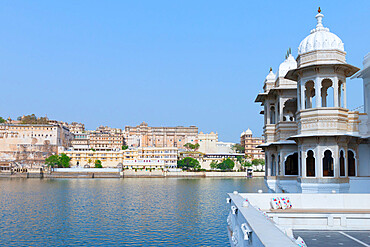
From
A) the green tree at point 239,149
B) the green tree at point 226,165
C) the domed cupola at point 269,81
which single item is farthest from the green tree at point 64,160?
the domed cupola at point 269,81

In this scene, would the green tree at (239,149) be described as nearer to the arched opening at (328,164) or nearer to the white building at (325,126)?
the white building at (325,126)

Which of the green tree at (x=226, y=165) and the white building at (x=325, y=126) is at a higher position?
the white building at (x=325, y=126)

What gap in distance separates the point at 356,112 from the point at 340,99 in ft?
3.06

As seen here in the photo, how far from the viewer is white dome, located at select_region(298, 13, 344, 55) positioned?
1783 cm

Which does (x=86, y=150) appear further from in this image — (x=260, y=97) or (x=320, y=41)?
(x=320, y=41)

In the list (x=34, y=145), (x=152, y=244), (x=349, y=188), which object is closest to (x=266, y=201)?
(x=349, y=188)

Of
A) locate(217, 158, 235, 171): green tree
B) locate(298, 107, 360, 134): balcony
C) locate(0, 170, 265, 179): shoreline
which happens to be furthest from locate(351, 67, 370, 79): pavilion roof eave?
locate(217, 158, 235, 171): green tree

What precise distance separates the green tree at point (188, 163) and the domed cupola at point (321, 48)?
96.3 m

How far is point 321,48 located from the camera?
17797mm

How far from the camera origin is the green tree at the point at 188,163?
113950 millimetres

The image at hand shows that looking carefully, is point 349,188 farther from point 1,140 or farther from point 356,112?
point 1,140

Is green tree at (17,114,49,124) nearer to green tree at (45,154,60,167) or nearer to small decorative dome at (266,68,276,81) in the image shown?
green tree at (45,154,60,167)

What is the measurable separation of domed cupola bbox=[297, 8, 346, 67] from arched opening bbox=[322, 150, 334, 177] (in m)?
4.10

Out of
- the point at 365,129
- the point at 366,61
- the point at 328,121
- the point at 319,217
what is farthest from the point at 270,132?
the point at 319,217
